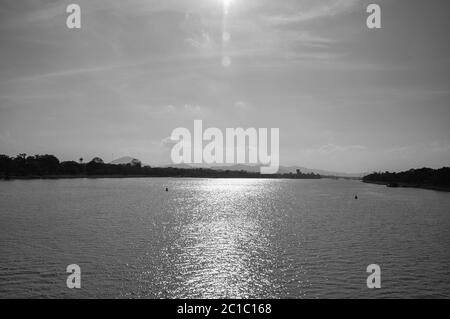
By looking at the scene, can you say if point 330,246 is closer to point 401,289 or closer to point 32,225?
point 401,289

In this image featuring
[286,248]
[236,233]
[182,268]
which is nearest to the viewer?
[182,268]

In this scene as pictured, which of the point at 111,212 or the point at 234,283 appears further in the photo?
the point at 111,212

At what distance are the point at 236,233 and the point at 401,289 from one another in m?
33.5

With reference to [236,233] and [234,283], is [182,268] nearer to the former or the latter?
[234,283]

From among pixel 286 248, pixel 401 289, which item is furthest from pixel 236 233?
pixel 401 289

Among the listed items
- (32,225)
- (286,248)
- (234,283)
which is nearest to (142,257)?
(234,283)

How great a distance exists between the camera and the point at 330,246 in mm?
51281

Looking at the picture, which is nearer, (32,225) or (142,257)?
(142,257)
